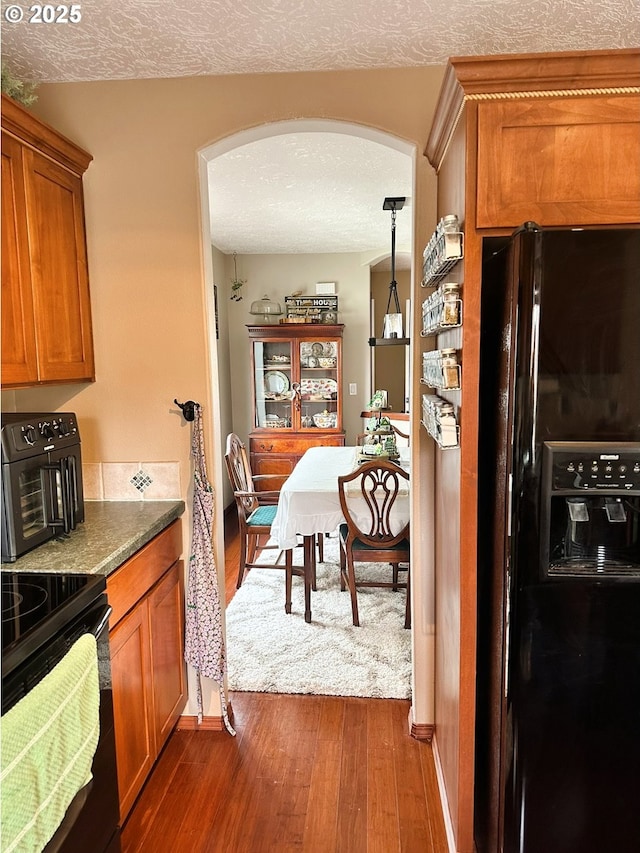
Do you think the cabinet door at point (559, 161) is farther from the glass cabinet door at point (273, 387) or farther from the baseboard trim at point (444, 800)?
the glass cabinet door at point (273, 387)

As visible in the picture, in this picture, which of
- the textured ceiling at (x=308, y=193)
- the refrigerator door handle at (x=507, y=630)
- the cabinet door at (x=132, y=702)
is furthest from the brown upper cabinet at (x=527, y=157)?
the textured ceiling at (x=308, y=193)

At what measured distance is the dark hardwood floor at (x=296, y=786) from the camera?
1.72 metres

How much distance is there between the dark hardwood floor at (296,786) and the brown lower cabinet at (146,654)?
16cm

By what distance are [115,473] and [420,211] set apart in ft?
5.05

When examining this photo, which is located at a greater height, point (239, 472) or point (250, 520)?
point (239, 472)

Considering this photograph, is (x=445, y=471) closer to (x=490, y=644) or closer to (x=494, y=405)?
(x=494, y=405)

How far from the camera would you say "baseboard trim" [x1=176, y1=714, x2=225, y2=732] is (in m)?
2.22

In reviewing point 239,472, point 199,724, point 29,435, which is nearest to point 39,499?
point 29,435

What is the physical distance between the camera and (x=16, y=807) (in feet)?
3.23

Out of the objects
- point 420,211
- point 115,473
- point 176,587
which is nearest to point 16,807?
point 176,587

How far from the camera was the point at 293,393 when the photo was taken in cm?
501

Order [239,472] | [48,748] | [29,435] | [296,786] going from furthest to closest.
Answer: [239,472]
[296,786]
[29,435]
[48,748]

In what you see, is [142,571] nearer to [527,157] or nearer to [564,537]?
[564,537]

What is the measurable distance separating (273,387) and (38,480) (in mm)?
3507
